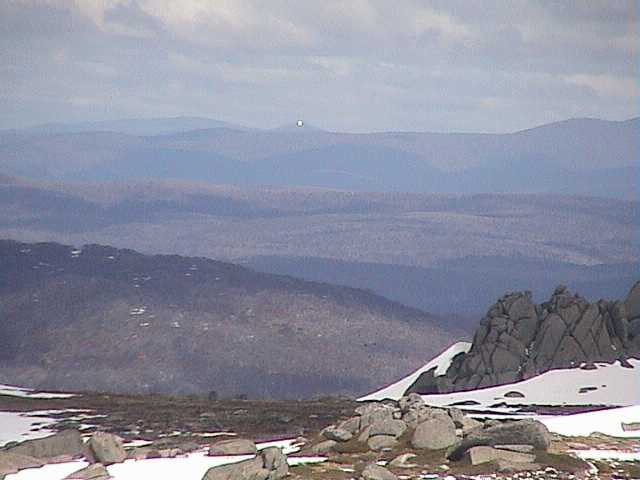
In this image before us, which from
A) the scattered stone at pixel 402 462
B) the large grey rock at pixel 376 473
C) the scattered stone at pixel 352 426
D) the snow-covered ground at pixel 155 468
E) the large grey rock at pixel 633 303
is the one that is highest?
the large grey rock at pixel 376 473

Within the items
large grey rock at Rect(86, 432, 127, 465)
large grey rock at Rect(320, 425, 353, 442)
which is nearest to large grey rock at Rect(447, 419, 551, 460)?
large grey rock at Rect(320, 425, 353, 442)

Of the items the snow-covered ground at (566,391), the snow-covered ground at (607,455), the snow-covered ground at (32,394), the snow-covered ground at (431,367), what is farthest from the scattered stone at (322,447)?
the snow-covered ground at (431,367)

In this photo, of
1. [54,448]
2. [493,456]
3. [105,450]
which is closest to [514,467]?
[493,456]

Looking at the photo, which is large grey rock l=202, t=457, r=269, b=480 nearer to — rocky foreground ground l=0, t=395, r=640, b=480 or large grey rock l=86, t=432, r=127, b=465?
rocky foreground ground l=0, t=395, r=640, b=480

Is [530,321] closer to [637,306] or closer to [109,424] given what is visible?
[637,306]

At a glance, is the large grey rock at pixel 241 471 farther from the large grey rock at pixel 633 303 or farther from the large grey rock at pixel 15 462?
the large grey rock at pixel 633 303

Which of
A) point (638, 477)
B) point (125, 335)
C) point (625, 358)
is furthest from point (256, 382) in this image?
point (638, 477)
